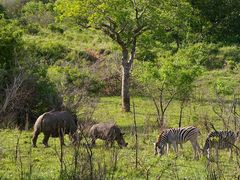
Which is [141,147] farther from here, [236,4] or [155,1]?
[236,4]

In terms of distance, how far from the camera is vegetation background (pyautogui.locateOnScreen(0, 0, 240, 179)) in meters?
12.5

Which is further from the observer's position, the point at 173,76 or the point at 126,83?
the point at 126,83

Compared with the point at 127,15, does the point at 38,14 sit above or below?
above

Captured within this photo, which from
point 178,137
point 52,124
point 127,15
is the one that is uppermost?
point 127,15

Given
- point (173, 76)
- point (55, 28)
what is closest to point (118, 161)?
point (173, 76)

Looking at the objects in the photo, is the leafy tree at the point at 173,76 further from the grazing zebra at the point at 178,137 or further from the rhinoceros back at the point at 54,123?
the rhinoceros back at the point at 54,123

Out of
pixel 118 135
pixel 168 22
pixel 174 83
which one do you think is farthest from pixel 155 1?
pixel 118 135

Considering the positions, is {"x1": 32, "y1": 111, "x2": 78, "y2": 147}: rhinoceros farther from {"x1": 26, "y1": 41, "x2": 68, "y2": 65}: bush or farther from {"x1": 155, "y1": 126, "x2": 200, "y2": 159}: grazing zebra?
{"x1": 26, "y1": 41, "x2": 68, "y2": 65}: bush

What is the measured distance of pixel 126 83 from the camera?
2742 cm

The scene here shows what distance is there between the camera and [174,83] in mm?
23250

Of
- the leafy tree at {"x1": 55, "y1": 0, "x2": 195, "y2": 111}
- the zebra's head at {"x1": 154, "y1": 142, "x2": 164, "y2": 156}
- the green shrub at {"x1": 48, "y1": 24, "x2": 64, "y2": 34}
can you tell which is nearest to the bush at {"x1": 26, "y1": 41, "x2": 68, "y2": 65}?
the leafy tree at {"x1": 55, "y1": 0, "x2": 195, "y2": 111}

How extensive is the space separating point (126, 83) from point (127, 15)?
3993mm

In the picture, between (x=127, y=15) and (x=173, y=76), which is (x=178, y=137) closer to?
(x=173, y=76)

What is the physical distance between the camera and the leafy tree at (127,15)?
25.2 meters
